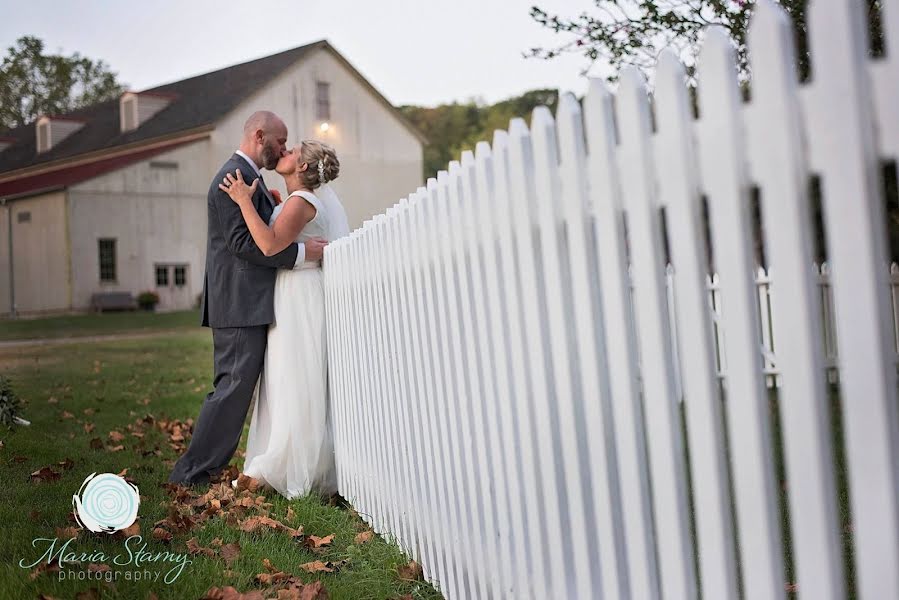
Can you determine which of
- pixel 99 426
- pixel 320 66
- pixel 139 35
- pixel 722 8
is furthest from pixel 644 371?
pixel 320 66

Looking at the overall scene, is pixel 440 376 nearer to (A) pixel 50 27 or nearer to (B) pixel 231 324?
(B) pixel 231 324

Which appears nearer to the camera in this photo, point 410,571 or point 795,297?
point 795,297

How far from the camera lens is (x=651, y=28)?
7.05 m

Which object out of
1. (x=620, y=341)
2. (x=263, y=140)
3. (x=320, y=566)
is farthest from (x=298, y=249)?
(x=620, y=341)

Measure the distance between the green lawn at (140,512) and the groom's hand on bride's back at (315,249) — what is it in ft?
4.51

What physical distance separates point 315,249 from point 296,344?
1.86 feet

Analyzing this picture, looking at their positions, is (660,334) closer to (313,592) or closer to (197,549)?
(313,592)

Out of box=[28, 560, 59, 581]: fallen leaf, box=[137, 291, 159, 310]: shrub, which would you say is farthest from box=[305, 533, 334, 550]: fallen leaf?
box=[137, 291, 159, 310]: shrub

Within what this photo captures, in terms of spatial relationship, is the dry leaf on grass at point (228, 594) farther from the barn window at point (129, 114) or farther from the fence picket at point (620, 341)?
the barn window at point (129, 114)

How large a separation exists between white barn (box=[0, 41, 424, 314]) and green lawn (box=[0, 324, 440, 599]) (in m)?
18.2

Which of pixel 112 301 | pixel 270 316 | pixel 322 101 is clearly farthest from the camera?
pixel 322 101

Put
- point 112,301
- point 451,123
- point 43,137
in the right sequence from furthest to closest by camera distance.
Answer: point 451,123, point 112,301, point 43,137

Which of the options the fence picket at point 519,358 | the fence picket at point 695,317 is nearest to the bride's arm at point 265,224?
the fence picket at point 519,358

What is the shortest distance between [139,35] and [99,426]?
22739 mm
